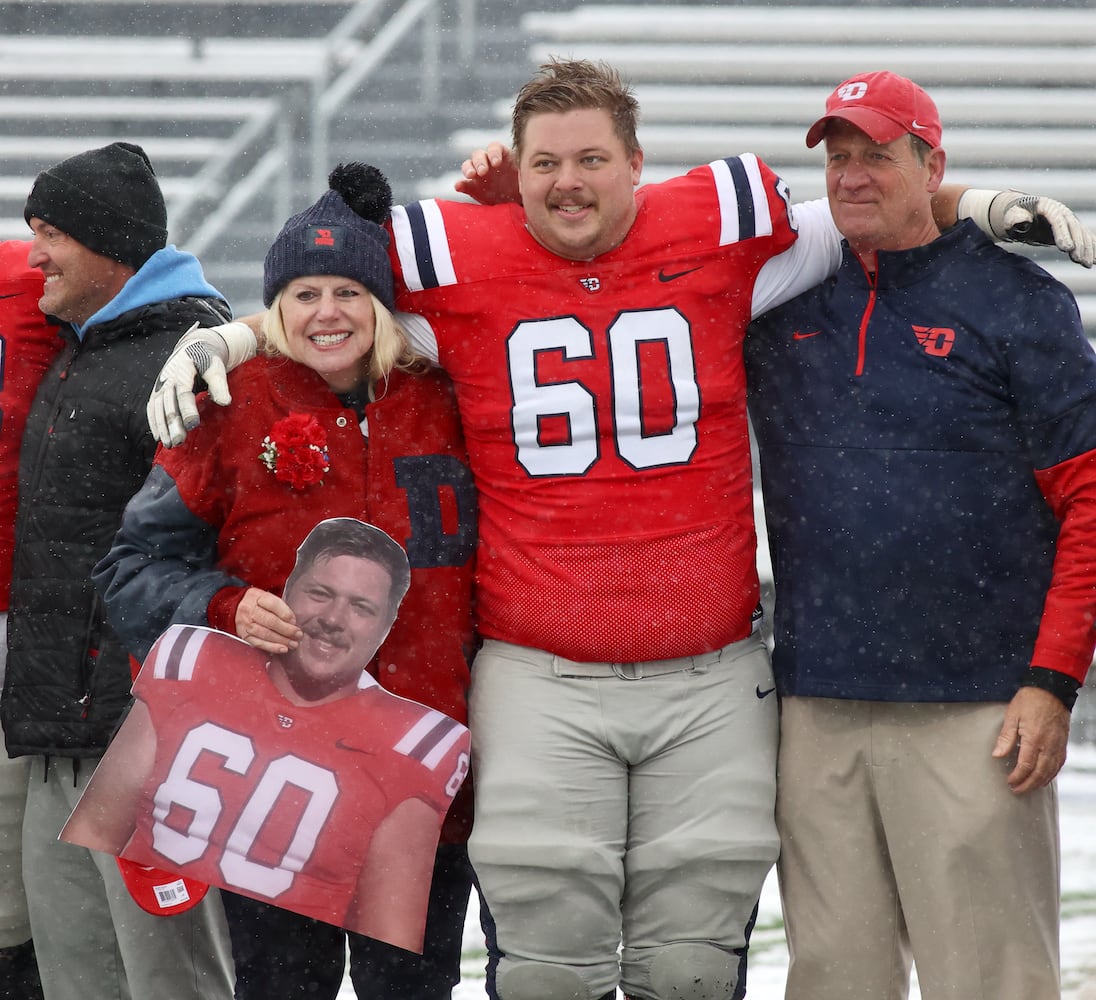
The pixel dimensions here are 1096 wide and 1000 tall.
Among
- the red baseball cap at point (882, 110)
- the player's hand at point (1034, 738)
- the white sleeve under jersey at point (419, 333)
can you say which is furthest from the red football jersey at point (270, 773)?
the red baseball cap at point (882, 110)

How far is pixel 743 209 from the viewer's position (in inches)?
83.7

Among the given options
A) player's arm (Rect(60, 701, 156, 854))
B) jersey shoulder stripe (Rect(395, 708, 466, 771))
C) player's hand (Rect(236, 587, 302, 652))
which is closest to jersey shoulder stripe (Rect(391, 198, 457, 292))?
player's hand (Rect(236, 587, 302, 652))

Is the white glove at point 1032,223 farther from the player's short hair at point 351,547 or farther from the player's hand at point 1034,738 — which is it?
the player's short hair at point 351,547

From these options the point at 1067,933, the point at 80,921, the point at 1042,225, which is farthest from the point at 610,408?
the point at 1067,933

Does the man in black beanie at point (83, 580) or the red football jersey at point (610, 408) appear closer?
the red football jersey at point (610, 408)

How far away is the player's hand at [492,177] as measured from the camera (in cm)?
224

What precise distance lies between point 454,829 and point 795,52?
6.55m

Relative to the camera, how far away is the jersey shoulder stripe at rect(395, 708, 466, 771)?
2.04 meters

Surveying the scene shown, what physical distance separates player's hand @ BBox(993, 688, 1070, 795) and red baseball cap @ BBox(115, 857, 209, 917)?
118cm

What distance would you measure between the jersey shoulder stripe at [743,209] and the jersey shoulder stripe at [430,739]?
0.79 m

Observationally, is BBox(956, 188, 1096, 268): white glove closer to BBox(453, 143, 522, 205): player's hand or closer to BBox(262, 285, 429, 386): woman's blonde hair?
BBox(453, 143, 522, 205): player's hand

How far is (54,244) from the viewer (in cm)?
245

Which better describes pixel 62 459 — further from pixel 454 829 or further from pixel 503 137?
pixel 503 137

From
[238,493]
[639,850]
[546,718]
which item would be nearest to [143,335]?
[238,493]
